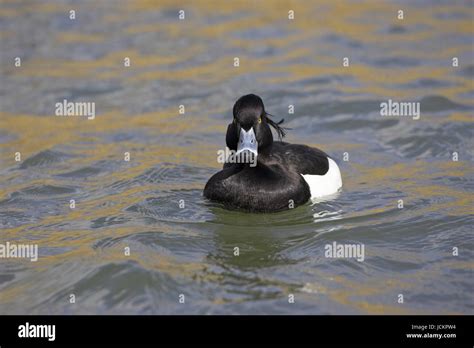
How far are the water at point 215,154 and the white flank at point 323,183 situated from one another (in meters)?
0.21

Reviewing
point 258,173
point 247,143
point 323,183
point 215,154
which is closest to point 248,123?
point 247,143

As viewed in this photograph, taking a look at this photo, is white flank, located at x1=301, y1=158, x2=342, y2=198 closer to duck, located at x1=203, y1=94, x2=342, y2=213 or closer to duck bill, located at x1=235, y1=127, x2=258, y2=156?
duck, located at x1=203, y1=94, x2=342, y2=213

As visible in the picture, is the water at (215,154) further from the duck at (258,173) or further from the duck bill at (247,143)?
the duck bill at (247,143)

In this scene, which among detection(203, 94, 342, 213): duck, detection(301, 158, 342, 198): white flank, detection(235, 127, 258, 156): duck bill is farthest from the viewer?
detection(301, 158, 342, 198): white flank

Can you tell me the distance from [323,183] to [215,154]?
7.89 feet

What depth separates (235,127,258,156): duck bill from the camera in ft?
30.6

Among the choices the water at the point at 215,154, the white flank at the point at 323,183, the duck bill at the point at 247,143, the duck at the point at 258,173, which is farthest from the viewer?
the white flank at the point at 323,183

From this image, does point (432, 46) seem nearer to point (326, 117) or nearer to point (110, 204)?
point (326, 117)

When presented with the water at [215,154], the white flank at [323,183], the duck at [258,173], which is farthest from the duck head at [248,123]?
the white flank at [323,183]

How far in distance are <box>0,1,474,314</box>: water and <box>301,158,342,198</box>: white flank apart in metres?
0.21

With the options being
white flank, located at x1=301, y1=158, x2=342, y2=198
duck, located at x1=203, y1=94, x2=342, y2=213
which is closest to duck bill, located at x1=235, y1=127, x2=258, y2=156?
duck, located at x1=203, y1=94, x2=342, y2=213

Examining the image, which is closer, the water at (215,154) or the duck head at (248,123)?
the water at (215,154)

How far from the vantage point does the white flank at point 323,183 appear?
10.4 m

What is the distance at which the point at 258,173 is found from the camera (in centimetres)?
992
